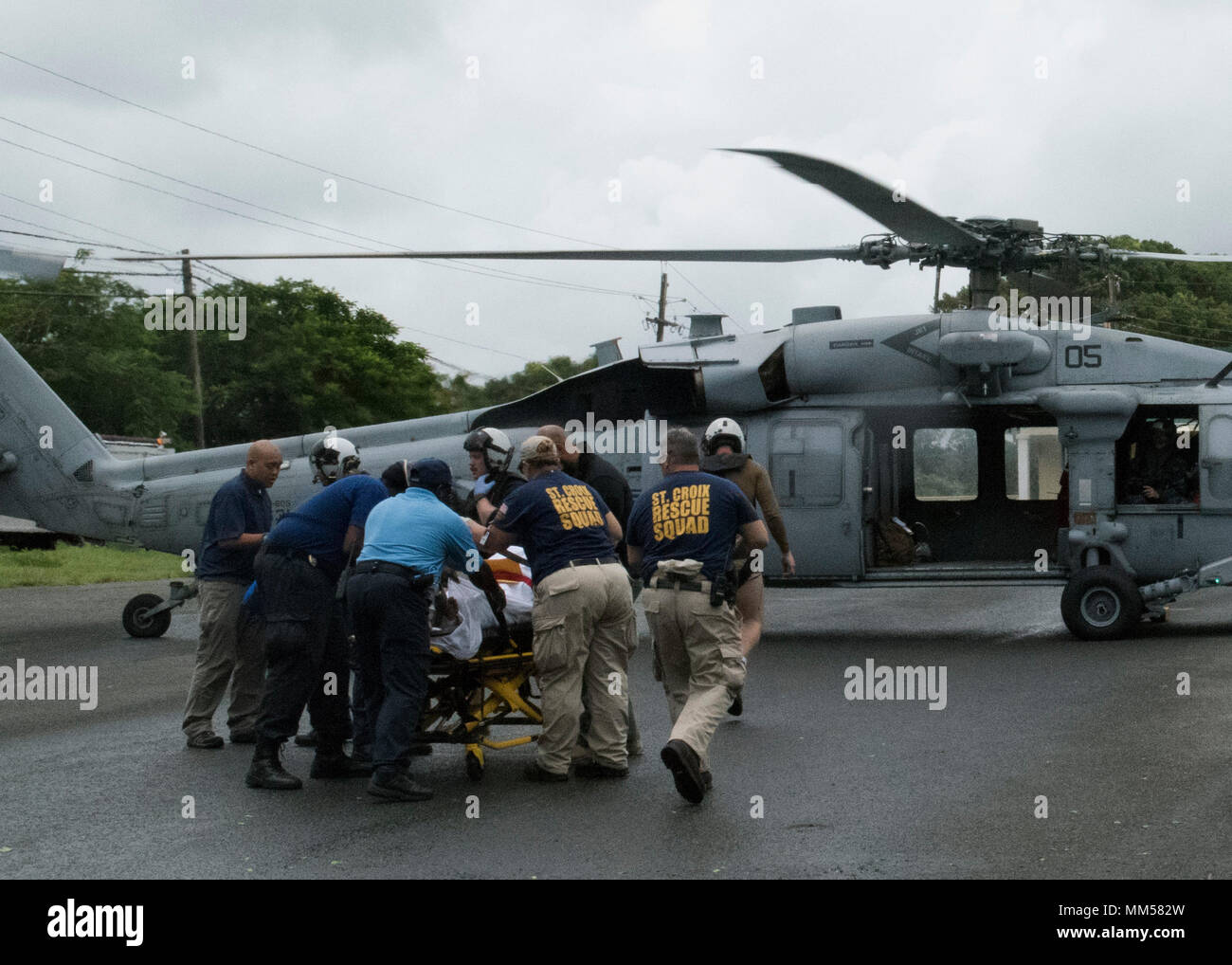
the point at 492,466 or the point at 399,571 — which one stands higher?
the point at 492,466

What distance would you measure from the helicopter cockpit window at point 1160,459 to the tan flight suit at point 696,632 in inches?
319

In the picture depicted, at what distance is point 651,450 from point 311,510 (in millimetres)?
7171

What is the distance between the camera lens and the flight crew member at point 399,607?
22.9 ft

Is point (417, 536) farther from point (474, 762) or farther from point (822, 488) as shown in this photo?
point (822, 488)

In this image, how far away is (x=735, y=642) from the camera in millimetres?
7180

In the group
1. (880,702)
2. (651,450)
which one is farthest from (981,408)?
(880,702)

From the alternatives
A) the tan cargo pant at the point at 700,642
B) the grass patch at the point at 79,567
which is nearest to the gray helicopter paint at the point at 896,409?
the tan cargo pant at the point at 700,642

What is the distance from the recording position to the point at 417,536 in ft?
23.3

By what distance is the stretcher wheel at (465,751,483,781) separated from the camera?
24.4 ft

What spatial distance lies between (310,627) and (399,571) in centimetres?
84

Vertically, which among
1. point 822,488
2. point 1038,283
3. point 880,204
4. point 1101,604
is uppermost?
point 880,204

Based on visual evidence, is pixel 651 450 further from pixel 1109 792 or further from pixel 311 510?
pixel 1109 792

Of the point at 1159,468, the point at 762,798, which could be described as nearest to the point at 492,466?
the point at 762,798

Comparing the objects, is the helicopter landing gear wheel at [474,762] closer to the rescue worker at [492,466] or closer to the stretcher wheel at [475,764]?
the stretcher wheel at [475,764]
